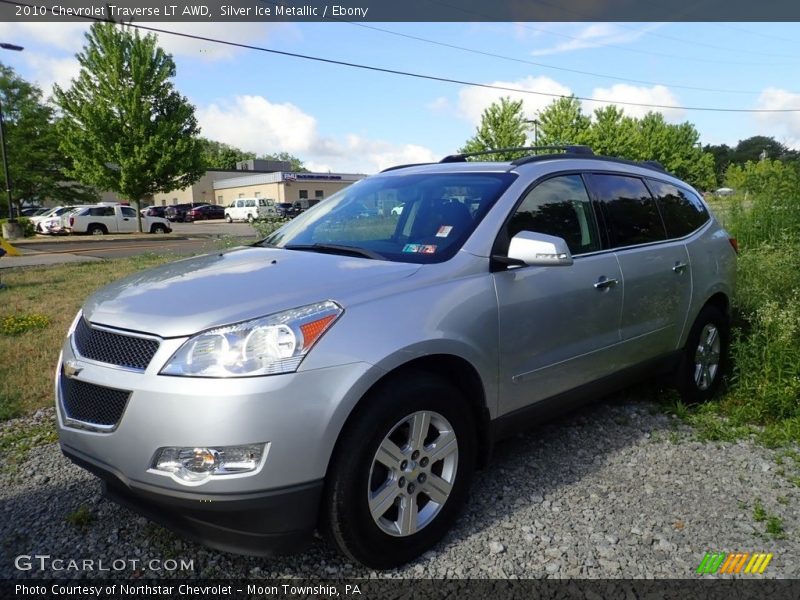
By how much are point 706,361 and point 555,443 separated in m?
1.65

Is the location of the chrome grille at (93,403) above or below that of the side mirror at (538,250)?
below

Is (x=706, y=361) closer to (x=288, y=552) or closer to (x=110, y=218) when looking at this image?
(x=288, y=552)

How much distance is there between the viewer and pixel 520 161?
3602 mm

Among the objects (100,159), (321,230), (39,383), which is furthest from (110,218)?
(321,230)

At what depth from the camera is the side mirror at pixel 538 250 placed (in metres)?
2.89

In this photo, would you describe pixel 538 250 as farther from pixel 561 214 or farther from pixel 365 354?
pixel 365 354

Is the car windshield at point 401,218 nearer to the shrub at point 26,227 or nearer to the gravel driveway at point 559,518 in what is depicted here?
the gravel driveway at point 559,518

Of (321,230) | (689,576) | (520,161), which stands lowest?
(689,576)

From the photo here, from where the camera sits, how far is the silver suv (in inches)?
87.8

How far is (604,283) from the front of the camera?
358 centimetres

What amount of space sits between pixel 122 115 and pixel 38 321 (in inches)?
999

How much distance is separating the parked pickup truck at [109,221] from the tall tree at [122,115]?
1608mm

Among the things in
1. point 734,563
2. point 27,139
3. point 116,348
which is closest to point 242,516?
point 116,348

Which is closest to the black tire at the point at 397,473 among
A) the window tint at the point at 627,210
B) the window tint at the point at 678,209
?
the window tint at the point at 627,210
